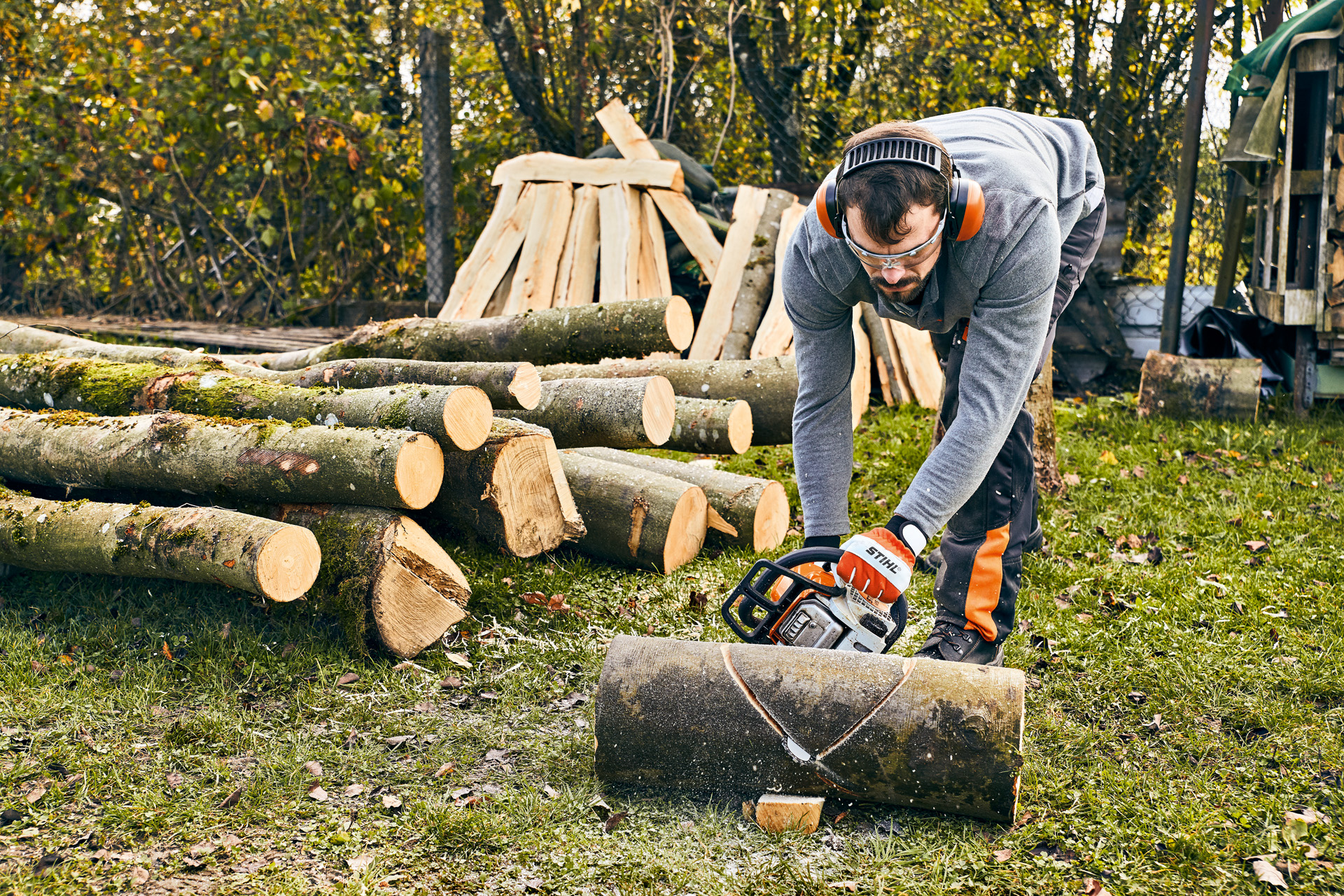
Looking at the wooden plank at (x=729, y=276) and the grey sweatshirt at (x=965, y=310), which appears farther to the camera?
the wooden plank at (x=729, y=276)

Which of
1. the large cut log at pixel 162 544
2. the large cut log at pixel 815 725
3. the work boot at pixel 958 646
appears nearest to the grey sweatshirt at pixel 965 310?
the large cut log at pixel 815 725

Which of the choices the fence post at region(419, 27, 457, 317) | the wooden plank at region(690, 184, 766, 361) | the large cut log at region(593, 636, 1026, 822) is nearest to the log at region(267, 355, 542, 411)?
the large cut log at region(593, 636, 1026, 822)

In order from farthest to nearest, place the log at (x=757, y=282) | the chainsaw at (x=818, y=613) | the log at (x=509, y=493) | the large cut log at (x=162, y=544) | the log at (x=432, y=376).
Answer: the log at (x=757, y=282), the log at (x=432, y=376), the log at (x=509, y=493), the large cut log at (x=162, y=544), the chainsaw at (x=818, y=613)

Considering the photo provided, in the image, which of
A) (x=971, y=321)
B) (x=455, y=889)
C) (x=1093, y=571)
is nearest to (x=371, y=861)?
(x=455, y=889)

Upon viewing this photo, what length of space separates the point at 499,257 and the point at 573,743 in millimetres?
5234

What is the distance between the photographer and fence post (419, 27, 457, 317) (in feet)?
26.2

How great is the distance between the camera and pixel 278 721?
9.77ft

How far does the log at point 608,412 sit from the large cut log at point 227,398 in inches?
24.7

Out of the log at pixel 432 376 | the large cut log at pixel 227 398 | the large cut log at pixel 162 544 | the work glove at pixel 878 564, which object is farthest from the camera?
the log at pixel 432 376

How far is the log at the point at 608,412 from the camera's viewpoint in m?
3.93

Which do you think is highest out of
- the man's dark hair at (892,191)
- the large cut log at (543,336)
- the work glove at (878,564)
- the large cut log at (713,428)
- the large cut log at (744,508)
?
the man's dark hair at (892,191)

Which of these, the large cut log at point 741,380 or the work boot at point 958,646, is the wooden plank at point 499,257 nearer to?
the large cut log at point 741,380

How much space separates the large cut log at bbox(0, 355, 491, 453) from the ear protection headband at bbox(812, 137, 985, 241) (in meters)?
1.60

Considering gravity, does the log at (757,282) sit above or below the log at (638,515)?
above
